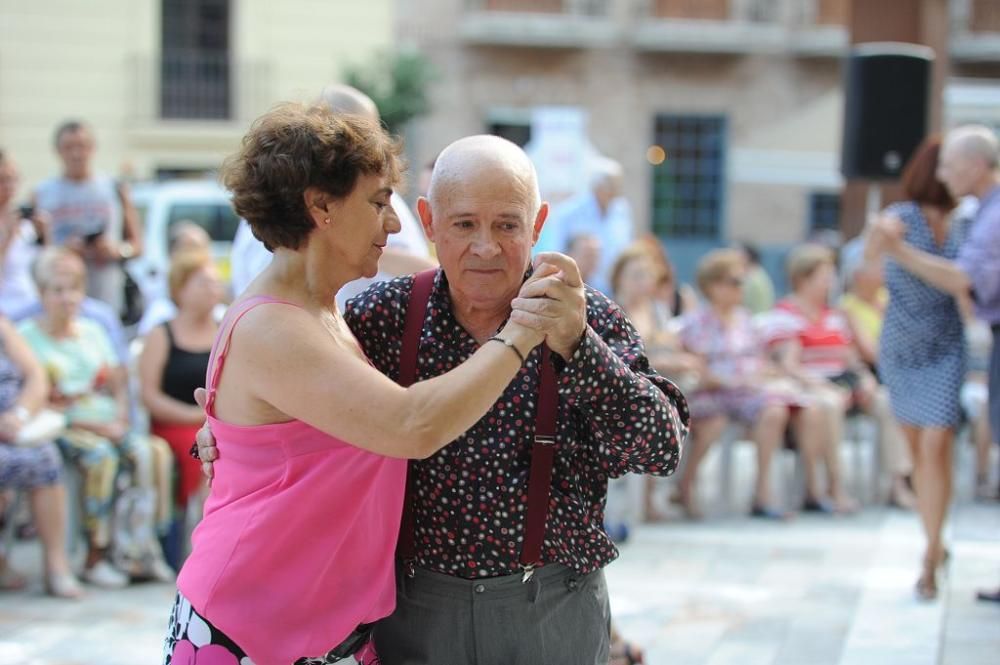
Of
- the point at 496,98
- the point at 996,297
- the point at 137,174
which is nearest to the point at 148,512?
the point at 996,297

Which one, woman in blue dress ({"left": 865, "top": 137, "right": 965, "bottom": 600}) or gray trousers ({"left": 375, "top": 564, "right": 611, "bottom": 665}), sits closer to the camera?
gray trousers ({"left": 375, "top": 564, "right": 611, "bottom": 665})

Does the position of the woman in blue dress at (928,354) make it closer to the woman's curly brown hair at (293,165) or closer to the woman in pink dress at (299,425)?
the woman in pink dress at (299,425)

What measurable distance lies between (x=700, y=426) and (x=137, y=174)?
623 inches

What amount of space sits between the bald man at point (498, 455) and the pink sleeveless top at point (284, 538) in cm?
17

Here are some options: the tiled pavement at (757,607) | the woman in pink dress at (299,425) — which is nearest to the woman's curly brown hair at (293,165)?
the woman in pink dress at (299,425)

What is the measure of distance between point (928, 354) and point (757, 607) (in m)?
1.34

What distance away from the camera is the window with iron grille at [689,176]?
24.3 metres

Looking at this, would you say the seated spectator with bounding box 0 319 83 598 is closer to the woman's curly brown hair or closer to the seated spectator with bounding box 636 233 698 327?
the seated spectator with bounding box 636 233 698 327

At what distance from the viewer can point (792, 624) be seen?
550 cm

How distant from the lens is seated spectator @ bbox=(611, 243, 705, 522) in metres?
7.71

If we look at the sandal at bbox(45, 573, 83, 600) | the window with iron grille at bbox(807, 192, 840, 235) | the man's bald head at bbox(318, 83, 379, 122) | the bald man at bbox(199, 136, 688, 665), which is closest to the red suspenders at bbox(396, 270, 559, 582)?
the bald man at bbox(199, 136, 688, 665)

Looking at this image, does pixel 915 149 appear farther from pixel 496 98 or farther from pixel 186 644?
pixel 496 98

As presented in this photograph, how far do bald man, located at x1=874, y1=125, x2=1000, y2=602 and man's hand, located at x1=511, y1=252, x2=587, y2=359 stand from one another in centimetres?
343

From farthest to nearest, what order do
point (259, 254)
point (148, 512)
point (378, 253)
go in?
point (148, 512), point (259, 254), point (378, 253)
